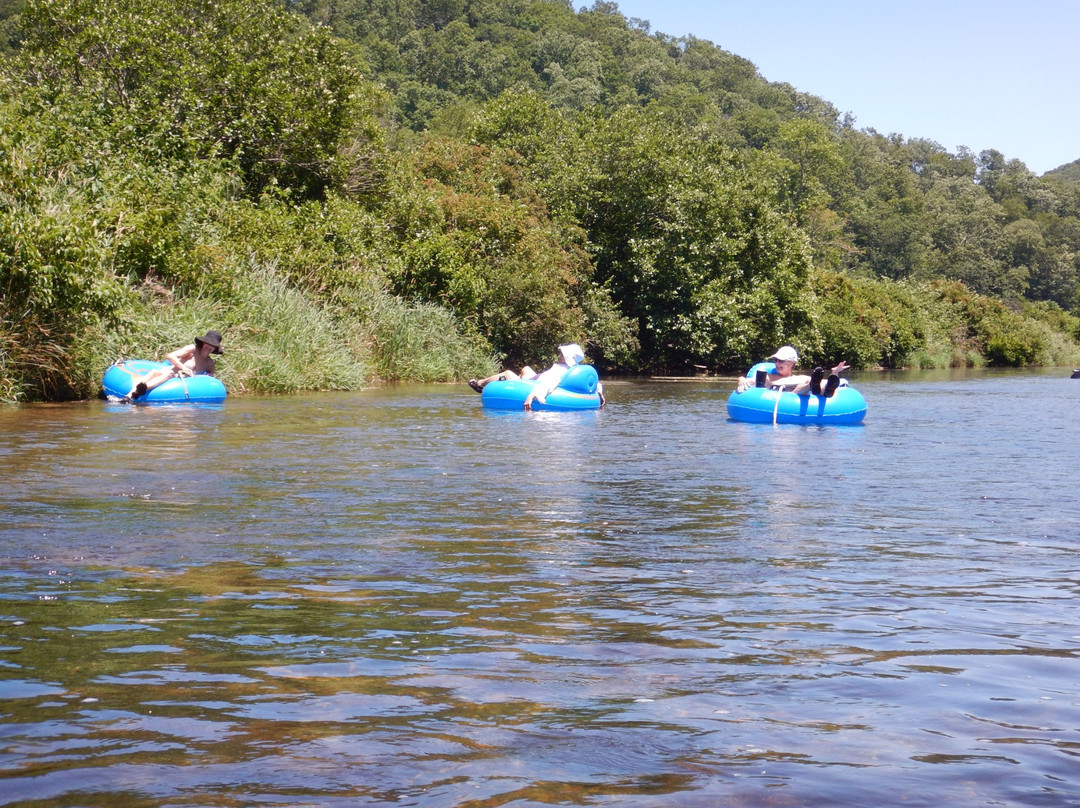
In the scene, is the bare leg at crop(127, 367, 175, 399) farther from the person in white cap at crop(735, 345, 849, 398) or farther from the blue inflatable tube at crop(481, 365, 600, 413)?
the person in white cap at crop(735, 345, 849, 398)

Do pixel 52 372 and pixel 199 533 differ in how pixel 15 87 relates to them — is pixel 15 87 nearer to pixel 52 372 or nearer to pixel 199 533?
pixel 52 372

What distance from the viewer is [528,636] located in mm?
4461

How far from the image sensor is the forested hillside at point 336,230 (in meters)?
17.3

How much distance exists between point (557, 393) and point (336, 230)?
10798 millimetres

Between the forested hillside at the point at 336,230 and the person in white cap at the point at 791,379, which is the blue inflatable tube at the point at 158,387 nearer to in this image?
the forested hillside at the point at 336,230

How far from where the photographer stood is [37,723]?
130 inches

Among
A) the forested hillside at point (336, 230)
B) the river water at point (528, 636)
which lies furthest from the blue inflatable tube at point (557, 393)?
the river water at point (528, 636)

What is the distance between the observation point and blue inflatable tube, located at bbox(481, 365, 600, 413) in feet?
56.2

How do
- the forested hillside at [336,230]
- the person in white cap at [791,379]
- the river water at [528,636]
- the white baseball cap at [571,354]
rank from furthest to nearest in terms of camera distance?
the white baseball cap at [571,354], the forested hillside at [336,230], the person in white cap at [791,379], the river water at [528,636]

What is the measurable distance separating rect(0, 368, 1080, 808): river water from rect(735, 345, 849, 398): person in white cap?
5320mm

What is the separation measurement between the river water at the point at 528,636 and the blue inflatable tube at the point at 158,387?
6168 mm

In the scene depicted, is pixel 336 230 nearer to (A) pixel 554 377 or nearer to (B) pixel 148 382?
(A) pixel 554 377

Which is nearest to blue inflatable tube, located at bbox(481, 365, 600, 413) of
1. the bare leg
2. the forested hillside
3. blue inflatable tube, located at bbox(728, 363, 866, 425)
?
blue inflatable tube, located at bbox(728, 363, 866, 425)

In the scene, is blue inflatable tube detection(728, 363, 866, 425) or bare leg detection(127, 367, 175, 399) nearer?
blue inflatable tube detection(728, 363, 866, 425)
